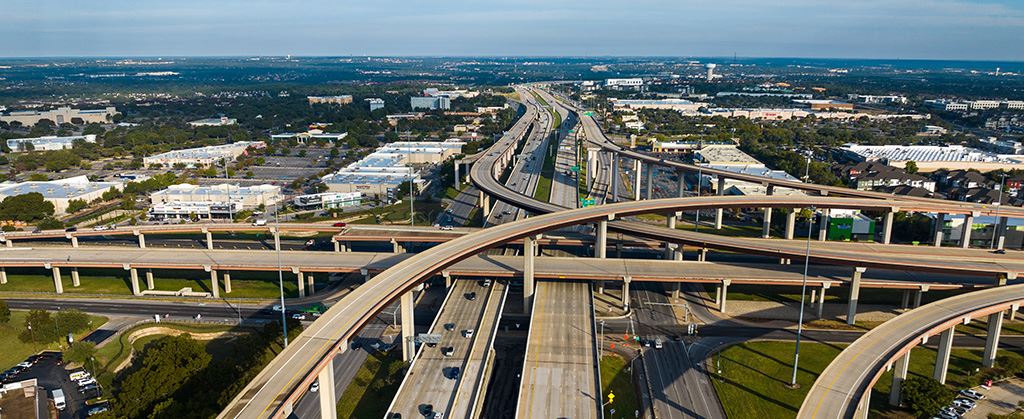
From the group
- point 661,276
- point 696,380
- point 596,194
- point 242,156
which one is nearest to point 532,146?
point 596,194

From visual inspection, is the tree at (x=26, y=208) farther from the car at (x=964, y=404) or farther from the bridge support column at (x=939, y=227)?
the bridge support column at (x=939, y=227)

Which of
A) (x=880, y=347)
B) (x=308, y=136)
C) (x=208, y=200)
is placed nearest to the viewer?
(x=880, y=347)

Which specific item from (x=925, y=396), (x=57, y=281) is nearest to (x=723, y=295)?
(x=925, y=396)

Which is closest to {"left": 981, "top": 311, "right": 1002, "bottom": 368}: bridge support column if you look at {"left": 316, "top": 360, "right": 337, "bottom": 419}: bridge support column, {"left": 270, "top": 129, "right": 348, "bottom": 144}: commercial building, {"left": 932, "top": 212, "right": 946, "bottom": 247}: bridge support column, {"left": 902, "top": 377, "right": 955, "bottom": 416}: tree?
{"left": 902, "top": 377, "right": 955, "bottom": 416}: tree

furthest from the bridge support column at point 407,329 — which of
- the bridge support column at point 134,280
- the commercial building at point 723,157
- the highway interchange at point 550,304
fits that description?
the commercial building at point 723,157

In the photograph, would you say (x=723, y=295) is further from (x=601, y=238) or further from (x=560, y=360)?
(x=560, y=360)

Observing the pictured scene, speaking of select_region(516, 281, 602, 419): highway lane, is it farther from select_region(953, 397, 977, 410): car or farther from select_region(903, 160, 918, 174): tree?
select_region(903, 160, 918, 174): tree
